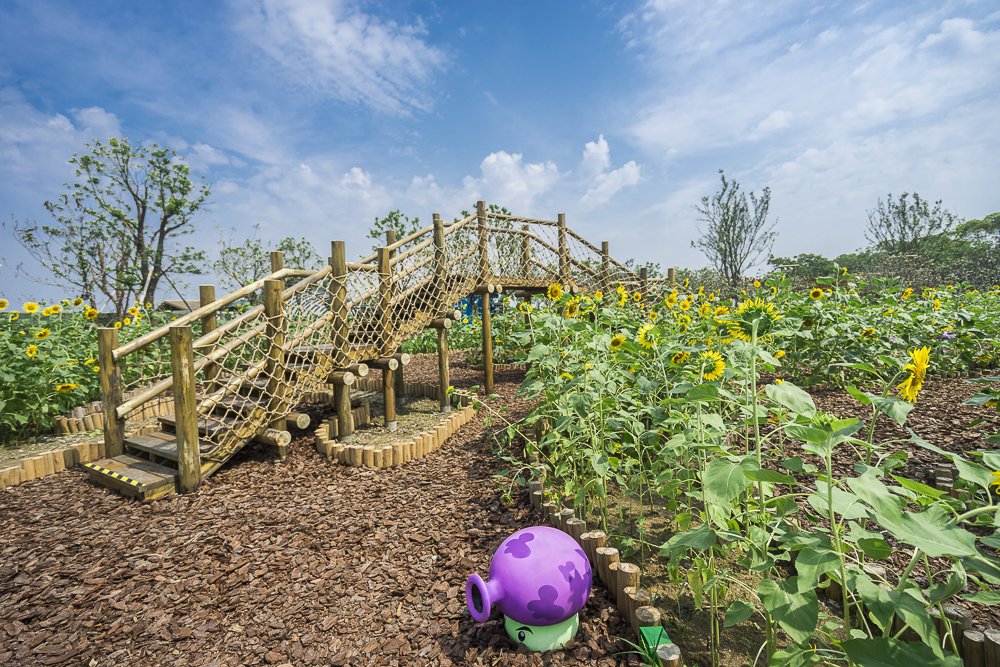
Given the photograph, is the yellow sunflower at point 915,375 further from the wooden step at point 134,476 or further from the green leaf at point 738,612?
the wooden step at point 134,476

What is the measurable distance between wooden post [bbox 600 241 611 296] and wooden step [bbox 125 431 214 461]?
775 centimetres

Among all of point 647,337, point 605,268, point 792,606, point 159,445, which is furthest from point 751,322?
point 605,268

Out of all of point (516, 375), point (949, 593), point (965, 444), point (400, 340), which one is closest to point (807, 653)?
point (949, 593)

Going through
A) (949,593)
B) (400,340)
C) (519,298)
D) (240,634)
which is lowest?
(240,634)

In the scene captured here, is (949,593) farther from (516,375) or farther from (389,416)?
(516,375)

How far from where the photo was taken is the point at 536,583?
5.68 ft

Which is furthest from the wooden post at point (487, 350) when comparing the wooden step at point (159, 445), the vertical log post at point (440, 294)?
the wooden step at point (159, 445)

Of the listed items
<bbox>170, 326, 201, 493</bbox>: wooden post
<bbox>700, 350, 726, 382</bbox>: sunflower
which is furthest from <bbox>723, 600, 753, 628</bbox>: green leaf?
<bbox>170, 326, 201, 493</bbox>: wooden post

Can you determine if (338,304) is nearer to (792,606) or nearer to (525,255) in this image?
(525,255)

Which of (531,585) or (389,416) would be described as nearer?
(531,585)

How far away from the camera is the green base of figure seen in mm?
1790

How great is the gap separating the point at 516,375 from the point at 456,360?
2275 mm

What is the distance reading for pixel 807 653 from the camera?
3.84 ft

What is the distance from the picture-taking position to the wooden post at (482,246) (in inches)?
281
